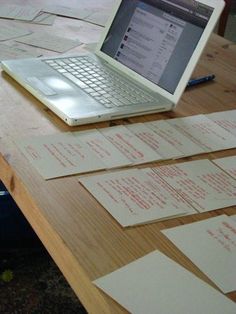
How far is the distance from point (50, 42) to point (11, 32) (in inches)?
4.9

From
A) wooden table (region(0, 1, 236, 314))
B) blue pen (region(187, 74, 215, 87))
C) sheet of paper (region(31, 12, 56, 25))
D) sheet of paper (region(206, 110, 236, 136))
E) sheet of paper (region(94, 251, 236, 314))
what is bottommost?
wooden table (region(0, 1, 236, 314))

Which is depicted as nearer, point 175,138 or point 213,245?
point 213,245

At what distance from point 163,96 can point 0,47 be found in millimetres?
432

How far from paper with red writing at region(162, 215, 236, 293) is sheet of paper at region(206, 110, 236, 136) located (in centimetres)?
30

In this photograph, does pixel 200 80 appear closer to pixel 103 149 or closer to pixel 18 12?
pixel 103 149

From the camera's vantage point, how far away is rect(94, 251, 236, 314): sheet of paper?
1.80 feet

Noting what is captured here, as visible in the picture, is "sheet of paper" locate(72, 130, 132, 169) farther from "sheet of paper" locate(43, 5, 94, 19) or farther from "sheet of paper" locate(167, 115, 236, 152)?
"sheet of paper" locate(43, 5, 94, 19)

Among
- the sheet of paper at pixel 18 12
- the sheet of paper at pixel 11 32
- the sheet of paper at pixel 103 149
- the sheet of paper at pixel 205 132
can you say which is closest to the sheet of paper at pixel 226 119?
the sheet of paper at pixel 205 132

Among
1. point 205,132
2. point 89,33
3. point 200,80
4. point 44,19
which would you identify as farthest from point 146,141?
point 44,19

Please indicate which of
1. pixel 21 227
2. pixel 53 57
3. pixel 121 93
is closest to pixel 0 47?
pixel 53 57

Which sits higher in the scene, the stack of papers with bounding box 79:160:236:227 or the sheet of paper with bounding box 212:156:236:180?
the sheet of paper with bounding box 212:156:236:180

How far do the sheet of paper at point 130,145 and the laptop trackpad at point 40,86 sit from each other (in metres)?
0.14

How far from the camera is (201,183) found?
0.78m

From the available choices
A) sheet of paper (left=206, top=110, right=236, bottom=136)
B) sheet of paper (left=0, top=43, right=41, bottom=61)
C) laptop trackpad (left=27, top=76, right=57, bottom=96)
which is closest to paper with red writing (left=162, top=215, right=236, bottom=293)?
sheet of paper (left=206, top=110, right=236, bottom=136)
